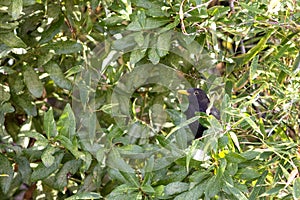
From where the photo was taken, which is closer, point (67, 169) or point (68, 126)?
point (68, 126)

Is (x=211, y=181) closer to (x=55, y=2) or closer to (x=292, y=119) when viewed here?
(x=292, y=119)

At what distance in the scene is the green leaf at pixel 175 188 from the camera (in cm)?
113

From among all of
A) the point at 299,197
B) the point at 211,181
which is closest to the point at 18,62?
the point at 211,181

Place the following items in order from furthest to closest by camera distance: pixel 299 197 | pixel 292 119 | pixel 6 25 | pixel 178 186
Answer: pixel 292 119
pixel 6 25
pixel 178 186
pixel 299 197

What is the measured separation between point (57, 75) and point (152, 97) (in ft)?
0.86

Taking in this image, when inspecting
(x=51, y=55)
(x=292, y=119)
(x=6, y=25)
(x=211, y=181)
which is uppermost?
(x=6, y=25)

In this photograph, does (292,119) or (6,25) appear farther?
(292,119)

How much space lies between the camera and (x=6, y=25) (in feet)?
4.14

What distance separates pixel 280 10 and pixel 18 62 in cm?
63

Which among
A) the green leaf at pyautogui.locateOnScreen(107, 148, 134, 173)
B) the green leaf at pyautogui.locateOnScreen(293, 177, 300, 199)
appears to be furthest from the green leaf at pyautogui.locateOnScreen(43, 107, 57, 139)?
the green leaf at pyautogui.locateOnScreen(293, 177, 300, 199)

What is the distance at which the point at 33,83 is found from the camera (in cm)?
138

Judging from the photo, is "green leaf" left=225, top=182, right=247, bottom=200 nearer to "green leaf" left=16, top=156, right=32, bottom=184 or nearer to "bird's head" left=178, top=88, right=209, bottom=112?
"bird's head" left=178, top=88, right=209, bottom=112

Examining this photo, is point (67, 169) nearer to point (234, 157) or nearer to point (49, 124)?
point (49, 124)

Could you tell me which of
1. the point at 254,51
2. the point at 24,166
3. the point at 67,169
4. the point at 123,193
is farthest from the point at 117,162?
the point at 254,51
